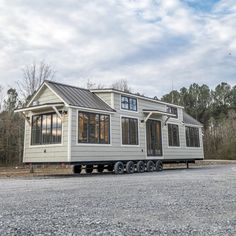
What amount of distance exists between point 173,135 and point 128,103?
5012mm

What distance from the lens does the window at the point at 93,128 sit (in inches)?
531

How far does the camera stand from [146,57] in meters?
24.6

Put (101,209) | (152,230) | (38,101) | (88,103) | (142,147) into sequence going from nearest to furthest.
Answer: (152,230)
(101,209)
(88,103)
(38,101)
(142,147)

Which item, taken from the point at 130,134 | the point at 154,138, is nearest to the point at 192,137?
the point at 154,138

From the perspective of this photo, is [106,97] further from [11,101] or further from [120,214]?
[11,101]

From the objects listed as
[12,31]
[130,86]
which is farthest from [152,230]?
[130,86]

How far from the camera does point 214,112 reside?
47875 mm

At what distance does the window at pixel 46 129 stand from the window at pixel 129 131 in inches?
145

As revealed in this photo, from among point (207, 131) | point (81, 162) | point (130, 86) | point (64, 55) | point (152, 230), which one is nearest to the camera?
point (152, 230)

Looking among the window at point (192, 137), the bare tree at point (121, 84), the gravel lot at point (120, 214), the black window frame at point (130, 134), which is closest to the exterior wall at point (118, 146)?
the black window frame at point (130, 134)

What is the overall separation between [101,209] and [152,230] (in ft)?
4.71

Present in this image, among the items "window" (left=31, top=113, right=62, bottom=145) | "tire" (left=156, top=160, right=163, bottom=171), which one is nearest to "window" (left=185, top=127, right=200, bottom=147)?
"tire" (left=156, top=160, right=163, bottom=171)

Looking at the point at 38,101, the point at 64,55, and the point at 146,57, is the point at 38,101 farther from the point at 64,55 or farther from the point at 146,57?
the point at 146,57

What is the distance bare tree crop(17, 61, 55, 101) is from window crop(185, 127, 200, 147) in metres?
13.5
